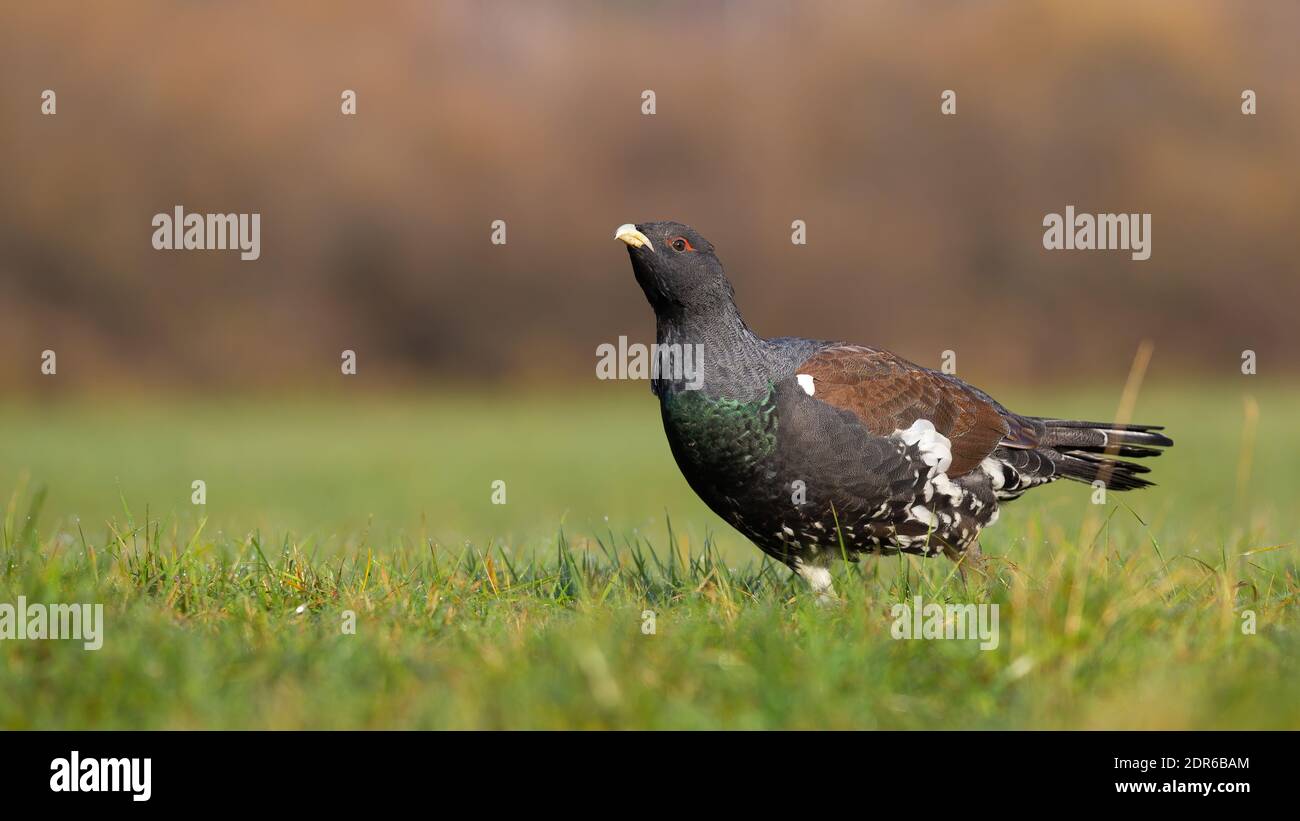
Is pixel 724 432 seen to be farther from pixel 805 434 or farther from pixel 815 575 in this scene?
pixel 815 575

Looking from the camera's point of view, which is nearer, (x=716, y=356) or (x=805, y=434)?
(x=805, y=434)

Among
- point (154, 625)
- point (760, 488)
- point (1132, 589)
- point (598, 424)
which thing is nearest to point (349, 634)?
point (154, 625)

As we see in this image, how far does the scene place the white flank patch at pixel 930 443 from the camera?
19.6ft

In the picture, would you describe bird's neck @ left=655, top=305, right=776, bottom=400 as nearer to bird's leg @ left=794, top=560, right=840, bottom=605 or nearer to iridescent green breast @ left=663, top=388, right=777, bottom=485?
iridescent green breast @ left=663, top=388, right=777, bottom=485

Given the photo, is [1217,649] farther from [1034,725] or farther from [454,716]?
[454,716]

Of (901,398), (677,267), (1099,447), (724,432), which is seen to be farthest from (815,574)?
(1099,447)

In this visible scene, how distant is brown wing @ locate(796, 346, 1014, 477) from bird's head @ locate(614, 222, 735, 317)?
0.58 meters

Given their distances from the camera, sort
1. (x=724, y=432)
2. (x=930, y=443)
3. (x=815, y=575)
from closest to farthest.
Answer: (x=724, y=432) < (x=815, y=575) < (x=930, y=443)

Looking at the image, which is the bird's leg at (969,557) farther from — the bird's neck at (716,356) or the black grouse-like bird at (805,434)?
the bird's neck at (716,356)

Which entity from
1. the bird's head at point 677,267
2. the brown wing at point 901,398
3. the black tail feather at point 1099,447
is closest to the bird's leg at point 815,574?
the brown wing at point 901,398

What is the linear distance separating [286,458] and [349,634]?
1463 cm

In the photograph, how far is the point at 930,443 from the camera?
6.02 m

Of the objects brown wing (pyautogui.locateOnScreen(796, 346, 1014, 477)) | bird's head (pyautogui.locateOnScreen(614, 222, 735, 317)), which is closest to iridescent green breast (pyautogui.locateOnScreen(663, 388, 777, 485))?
brown wing (pyautogui.locateOnScreen(796, 346, 1014, 477))

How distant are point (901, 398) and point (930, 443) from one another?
264mm
